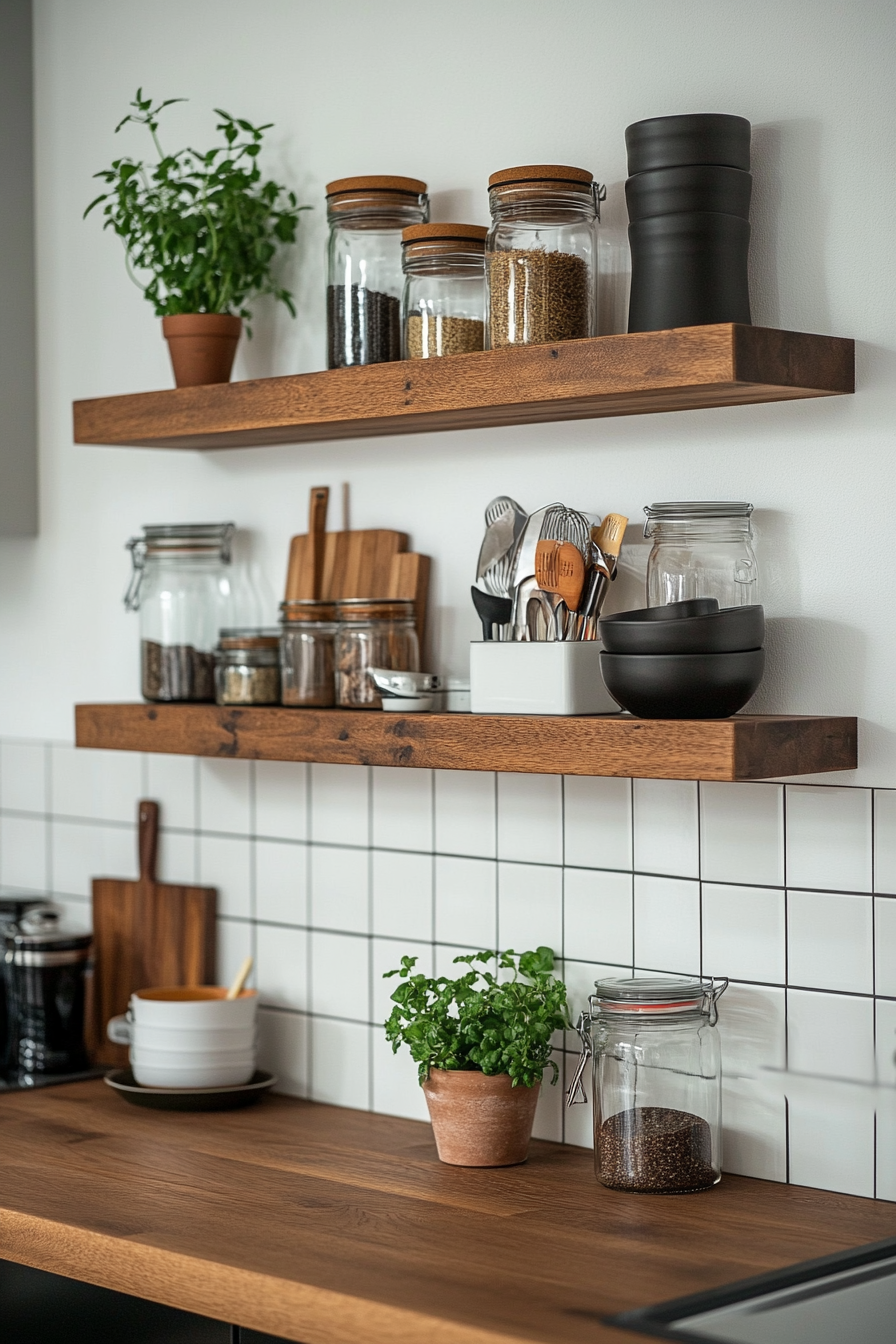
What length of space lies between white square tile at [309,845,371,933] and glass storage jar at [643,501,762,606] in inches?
27.8

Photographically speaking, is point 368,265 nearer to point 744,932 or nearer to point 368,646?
point 368,646

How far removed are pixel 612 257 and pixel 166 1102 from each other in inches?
51.8

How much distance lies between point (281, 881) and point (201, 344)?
2.65 feet

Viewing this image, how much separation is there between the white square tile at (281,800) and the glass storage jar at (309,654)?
231 mm

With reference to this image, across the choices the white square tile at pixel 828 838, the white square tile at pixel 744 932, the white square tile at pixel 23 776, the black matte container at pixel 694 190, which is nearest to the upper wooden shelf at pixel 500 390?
the black matte container at pixel 694 190

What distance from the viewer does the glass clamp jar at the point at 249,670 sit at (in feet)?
7.54

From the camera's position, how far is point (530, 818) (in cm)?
218

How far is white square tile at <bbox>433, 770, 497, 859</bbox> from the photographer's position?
2.23m

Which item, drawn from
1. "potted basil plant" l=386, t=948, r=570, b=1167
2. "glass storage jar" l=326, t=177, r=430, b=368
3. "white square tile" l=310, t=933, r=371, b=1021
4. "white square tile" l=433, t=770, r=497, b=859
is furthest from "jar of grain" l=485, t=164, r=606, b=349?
"white square tile" l=310, t=933, r=371, b=1021

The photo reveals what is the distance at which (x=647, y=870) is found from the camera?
207 centimetres

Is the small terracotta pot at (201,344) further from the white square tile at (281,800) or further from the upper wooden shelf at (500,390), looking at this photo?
the white square tile at (281,800)

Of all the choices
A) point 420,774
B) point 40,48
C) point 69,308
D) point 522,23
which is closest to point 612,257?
point 522,23

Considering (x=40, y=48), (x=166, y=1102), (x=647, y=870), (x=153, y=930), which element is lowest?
(x=166, y=1102)

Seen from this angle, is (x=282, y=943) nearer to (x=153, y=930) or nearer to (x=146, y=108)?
(x=153, y=930)
